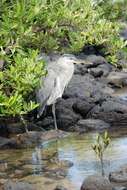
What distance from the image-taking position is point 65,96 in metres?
14.4

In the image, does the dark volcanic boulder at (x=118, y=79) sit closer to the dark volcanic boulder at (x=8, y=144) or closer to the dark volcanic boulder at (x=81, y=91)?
the dark volcanic boulder at (x=81, y=91)

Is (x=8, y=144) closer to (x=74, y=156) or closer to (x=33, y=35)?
(x=74, y=156)

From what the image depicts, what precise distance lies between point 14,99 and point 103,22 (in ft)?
10.5

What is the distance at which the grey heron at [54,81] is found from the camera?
1184 cm

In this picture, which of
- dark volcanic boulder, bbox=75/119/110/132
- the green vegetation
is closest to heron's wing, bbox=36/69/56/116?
the green vegetation

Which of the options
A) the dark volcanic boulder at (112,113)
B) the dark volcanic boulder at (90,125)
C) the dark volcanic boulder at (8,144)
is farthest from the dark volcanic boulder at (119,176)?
the dark volcanic boulder at (112,113)

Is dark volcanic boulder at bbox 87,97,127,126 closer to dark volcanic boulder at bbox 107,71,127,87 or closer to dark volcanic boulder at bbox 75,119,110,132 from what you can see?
dark volcanic boulder at bbox 75,119,110,132

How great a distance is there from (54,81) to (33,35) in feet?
6.20

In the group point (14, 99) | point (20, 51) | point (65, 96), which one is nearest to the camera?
point (14, 99)

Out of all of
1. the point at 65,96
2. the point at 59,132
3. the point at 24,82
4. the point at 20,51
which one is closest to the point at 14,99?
the point at 24,82

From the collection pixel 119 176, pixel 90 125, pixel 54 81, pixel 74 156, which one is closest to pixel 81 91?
pixel 90 125

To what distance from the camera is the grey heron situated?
11836 millimetres

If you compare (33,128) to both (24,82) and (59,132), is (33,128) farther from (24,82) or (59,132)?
(24,82)

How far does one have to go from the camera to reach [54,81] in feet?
39.0
